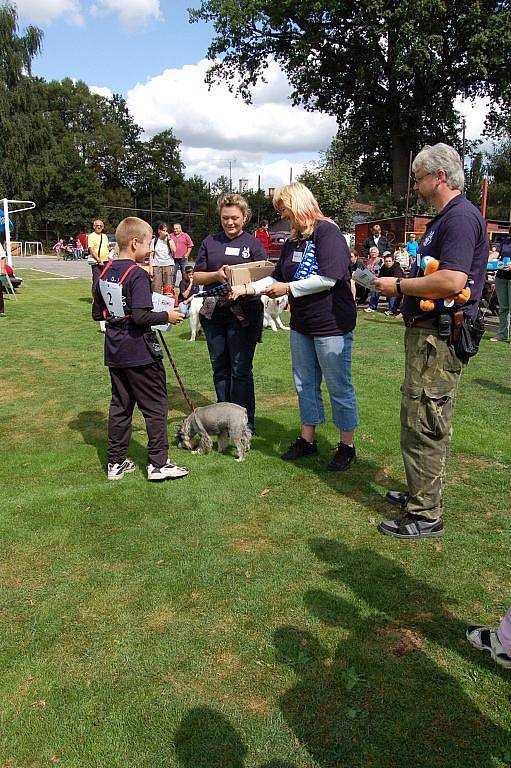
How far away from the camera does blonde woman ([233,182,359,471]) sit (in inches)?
163

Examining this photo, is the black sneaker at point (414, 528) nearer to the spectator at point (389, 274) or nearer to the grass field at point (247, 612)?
the grass field at point (247, 612)

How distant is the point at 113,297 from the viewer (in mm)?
3998

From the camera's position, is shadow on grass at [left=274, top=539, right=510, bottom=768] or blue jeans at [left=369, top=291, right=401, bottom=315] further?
blue jeans at [left=369, top=291, right=401, bottom=315]

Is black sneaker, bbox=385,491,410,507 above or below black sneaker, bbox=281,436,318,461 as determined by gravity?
below

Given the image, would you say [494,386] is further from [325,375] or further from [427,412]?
[427,412]

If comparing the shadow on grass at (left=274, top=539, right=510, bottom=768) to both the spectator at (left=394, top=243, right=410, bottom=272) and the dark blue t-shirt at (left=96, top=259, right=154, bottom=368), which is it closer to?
the dark blue t-shirt at (left=96, top=259, right=154, bottom=368)

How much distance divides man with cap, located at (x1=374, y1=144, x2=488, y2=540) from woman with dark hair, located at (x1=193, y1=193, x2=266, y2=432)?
167cm

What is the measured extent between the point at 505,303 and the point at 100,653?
9983 mm

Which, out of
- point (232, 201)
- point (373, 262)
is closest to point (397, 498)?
point (232, 201)

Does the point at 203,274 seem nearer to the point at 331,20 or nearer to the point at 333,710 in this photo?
the point at 333,710

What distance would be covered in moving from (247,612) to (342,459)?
1.96 metres

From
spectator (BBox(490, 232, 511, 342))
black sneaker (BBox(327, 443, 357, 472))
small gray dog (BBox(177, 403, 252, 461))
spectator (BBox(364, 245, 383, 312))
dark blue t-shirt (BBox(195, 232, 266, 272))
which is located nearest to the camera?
black sneaker (BBox(327, 443, 357, 472))

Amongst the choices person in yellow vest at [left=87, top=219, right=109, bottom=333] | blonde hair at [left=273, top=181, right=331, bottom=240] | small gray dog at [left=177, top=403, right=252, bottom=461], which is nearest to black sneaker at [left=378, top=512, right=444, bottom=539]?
small gray dog at [left=177, top=403, right=252, bottom=461]

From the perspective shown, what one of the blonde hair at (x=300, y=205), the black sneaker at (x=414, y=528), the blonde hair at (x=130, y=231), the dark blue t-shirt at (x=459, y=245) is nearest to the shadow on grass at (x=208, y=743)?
the black sneaker at (x=414, y=528)
